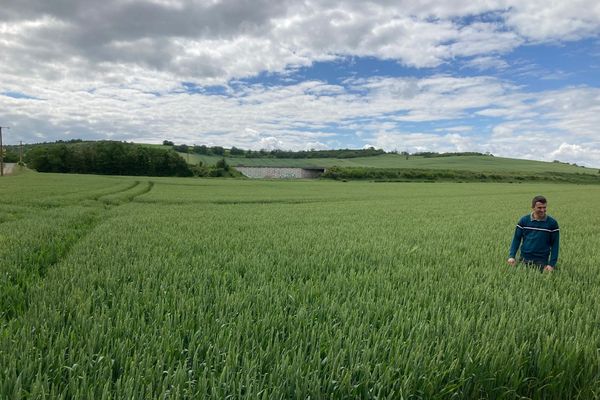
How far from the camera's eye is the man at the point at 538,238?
678 centimetres

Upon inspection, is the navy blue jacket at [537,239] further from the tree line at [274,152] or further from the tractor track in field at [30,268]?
the tree line at [274,152]

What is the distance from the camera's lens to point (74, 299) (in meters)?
4.33

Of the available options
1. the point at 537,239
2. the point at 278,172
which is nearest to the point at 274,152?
the point at 278,172

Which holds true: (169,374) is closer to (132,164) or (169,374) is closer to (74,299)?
(74,299)

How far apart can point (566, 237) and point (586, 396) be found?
10774 mm

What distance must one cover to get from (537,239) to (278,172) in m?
116

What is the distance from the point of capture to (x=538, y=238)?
702cm

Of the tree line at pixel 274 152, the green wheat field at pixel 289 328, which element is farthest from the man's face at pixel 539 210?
the tree line at pixel 274 152

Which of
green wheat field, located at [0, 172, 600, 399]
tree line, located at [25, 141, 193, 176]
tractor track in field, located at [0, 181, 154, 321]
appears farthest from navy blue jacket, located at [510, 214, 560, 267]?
tree line, located at [25, 141, 193, 176]

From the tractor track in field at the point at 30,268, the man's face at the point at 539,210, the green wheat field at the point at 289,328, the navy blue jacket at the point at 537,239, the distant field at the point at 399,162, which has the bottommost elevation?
the tractor track in field at the point at 30,268

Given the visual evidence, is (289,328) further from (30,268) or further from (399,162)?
(399,162)

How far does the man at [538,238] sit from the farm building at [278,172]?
105 m

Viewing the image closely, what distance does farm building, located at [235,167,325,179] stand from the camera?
375ft

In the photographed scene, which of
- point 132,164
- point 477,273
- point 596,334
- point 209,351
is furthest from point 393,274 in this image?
point 132,164
